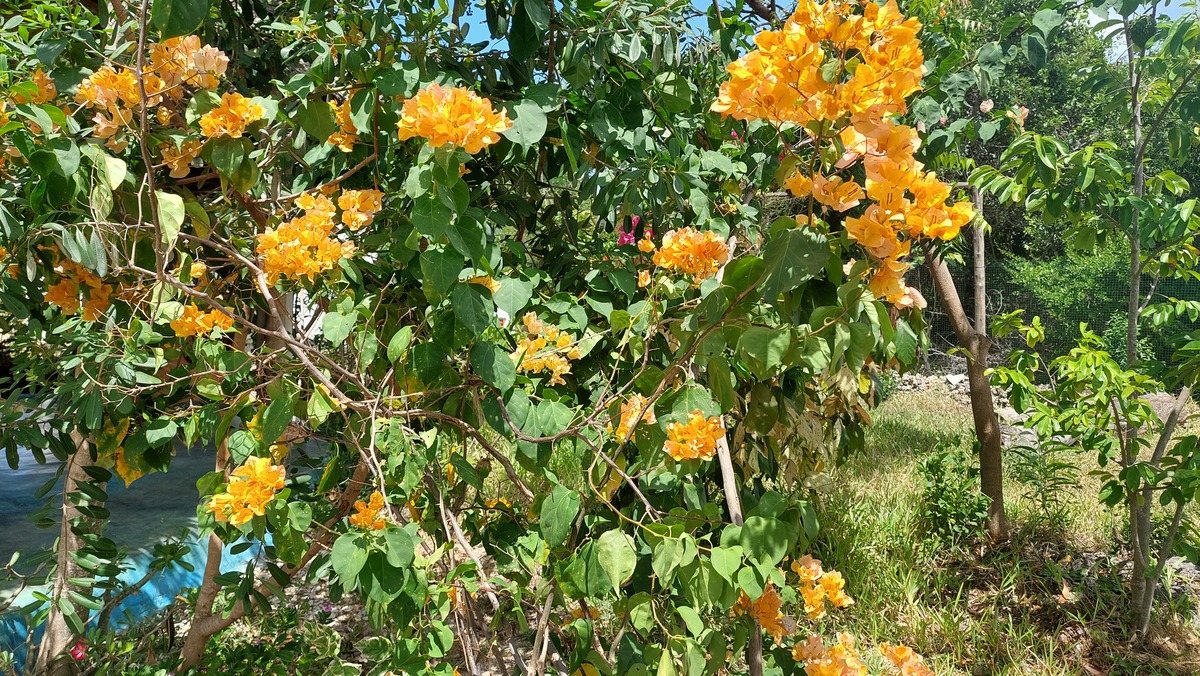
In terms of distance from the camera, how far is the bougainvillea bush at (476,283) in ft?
2.21

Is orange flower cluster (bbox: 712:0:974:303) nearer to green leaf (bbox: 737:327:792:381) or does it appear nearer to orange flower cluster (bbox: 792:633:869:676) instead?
green leaf (bbox: 737:327:792:381)

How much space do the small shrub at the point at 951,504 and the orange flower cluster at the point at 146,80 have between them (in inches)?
111

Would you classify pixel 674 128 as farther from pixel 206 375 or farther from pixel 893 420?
pixel 893 420

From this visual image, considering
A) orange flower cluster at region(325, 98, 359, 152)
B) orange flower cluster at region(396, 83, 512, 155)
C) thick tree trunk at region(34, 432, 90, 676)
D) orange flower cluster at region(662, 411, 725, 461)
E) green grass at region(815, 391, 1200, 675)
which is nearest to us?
orange flower cluster at region(396, 83, 512, 155)

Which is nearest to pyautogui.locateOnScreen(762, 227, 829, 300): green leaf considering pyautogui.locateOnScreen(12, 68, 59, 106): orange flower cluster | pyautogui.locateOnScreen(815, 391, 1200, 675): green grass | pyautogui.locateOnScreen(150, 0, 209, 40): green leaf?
pyautogui.locateOnScreen(150, 0, 209, 40): green leaf

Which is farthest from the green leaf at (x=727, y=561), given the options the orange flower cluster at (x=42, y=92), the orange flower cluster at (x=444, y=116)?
the orange flower cluster at (x=42, y=92)

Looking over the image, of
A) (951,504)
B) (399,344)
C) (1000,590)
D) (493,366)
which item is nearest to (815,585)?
(493,366)

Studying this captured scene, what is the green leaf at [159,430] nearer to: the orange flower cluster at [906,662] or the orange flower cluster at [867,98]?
the orange flower cluster at [867,98]

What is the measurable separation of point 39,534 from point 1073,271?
848cm

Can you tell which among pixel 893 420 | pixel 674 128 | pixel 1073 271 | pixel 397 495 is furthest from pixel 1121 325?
pixel 397 495

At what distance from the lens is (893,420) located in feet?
17.1

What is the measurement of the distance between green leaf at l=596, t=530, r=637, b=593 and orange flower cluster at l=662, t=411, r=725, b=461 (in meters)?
0.13

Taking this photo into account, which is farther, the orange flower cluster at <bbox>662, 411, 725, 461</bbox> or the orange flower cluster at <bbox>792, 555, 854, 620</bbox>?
the orange flower cluster at <bbox>792, 555, 854, 620</bbox>

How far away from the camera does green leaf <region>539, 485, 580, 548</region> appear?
931 millimetres
